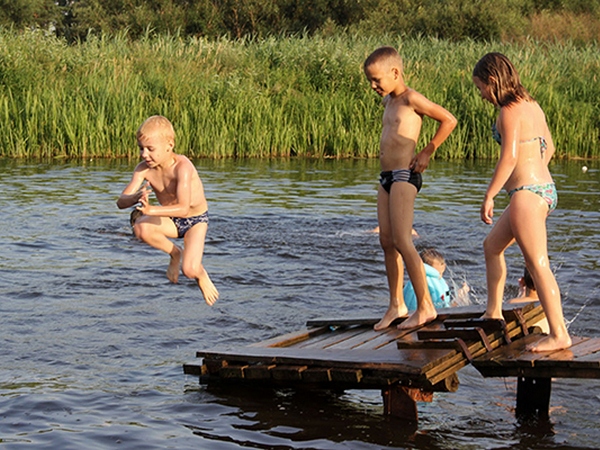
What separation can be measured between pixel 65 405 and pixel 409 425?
2.46 meters

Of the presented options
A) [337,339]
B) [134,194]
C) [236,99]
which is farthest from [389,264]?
[236,99]

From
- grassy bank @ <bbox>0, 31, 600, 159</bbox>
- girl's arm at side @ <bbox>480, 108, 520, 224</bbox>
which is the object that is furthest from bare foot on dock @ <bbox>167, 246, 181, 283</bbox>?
grassy bank @ <bbox>0, 31, 600, 159</bbox>

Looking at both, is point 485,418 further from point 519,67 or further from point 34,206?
point 519,67

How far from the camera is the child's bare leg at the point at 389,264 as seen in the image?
24.9 ft

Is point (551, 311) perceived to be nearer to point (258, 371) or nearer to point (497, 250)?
point (497, 250)

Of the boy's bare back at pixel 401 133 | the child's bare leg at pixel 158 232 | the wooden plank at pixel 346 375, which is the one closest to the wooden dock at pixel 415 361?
the wooden plank at pixel 346 375

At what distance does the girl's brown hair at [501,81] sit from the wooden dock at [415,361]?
158 cm

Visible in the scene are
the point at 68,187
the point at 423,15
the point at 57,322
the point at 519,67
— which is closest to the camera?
the point at 57,322

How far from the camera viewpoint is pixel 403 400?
711 centimetres

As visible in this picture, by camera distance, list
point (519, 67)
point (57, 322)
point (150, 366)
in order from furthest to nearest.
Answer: point (519, 67) → point (57, 322) → point (150, 366)

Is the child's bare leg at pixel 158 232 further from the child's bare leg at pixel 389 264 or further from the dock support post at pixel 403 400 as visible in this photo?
the dock support post at pixel 403 400

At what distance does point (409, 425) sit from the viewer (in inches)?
279

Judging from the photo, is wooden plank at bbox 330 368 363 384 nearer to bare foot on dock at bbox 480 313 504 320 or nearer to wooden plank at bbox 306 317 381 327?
bare foot on dock at bbox 480 313 504 320

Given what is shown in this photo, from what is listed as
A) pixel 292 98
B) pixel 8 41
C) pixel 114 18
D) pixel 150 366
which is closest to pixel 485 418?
pixel 150 366
